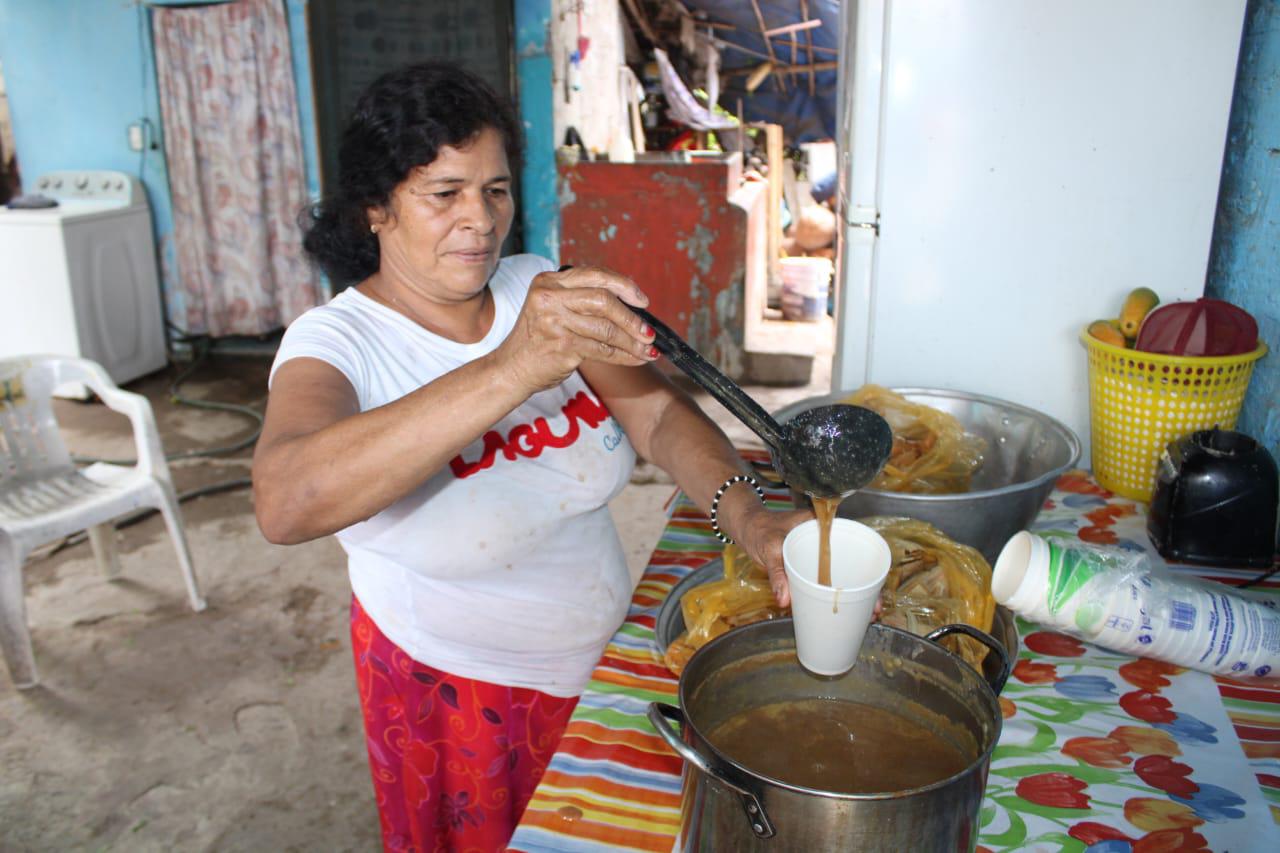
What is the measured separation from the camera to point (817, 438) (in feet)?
3.81

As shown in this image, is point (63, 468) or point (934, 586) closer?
point (934, 586)

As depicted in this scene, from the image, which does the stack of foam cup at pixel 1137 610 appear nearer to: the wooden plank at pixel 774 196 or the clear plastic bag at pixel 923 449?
the clear plastic bag at pixel 923 449

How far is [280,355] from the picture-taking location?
1.38m

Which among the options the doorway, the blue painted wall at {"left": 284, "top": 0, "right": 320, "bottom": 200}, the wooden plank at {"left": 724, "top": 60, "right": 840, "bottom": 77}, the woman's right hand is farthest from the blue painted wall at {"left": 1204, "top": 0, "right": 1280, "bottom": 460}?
the wooden plank at {"left": 724, "top": 60, "right": 840, "bottom": 77}

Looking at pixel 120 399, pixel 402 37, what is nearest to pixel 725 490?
pixel 120 399

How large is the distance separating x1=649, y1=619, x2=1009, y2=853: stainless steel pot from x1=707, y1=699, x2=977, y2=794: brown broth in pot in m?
0.01

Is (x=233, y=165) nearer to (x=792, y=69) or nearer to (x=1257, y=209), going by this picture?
(x=1257, y=209)

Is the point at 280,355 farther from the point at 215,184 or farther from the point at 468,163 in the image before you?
the point at 215,184

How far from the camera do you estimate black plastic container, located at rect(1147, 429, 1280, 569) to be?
4.98ft

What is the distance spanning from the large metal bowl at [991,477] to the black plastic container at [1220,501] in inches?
7.2

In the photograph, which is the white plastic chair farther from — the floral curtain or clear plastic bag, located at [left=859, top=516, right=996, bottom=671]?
clear plastic bag, located at [left=859, top=516, right=996, bottom=671]

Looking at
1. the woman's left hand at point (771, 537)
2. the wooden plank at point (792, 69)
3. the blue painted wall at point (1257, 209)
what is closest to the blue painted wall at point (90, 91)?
the blue painted wall at point (1257, 209)

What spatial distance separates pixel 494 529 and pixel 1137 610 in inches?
36.6

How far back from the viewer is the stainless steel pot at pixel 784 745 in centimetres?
76
